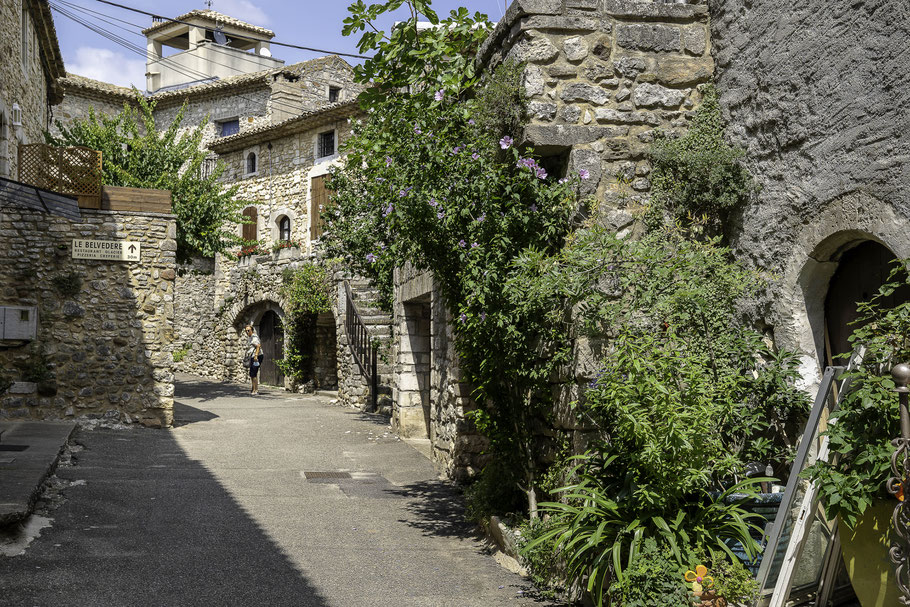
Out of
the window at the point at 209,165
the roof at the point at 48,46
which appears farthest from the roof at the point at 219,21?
the roof at the point at 48,46

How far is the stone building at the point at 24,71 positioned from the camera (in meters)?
11.3

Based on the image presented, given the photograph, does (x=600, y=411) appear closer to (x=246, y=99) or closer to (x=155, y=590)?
(x=155, y=590)

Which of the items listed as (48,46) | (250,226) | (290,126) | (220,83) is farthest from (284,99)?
(48,46)

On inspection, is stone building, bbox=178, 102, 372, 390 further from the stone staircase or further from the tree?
the stone staircase

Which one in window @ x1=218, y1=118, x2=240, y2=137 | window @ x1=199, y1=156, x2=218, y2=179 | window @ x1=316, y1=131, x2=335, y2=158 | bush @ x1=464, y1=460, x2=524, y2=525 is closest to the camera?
bush @ x1=464, y1=460, x2=524, y2=525

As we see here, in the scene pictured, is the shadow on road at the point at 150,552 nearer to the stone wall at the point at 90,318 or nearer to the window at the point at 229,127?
the stone wall at the point at 90,318

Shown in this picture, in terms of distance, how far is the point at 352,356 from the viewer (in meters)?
15.5

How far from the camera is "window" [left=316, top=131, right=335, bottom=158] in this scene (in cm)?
2180

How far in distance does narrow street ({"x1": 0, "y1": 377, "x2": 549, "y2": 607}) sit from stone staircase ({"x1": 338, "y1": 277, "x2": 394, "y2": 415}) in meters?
4.03

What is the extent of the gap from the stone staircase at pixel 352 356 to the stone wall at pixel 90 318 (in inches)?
152

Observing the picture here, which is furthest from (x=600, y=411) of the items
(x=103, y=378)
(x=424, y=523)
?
(x=103, y=378)

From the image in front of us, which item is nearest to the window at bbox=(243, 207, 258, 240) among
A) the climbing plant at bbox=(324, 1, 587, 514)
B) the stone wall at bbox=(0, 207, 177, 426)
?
the stone wall at bbox=(0, 207, 177, 426)

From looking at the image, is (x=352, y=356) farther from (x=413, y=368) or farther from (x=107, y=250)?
(x=107, y=250)

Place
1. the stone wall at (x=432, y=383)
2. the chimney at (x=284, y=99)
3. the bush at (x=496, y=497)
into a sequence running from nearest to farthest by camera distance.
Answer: the bush at (x=496, y=497) → the stone wall at (x=432, y=383) → the chimney at (x=284, y=99)
